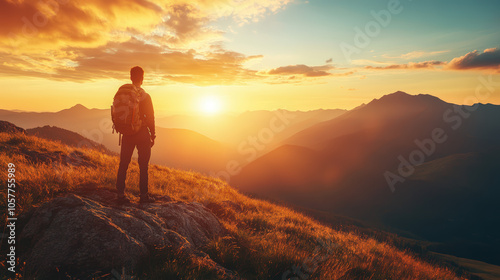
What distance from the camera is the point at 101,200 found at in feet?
18.1

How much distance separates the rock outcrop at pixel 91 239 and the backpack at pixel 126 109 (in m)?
1.76

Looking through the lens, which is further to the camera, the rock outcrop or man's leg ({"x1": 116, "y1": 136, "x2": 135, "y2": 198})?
man's leg ({"x1": 116, "y1": 136, "x2": 135, "y2": 198})

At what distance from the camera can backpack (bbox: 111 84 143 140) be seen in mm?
5375

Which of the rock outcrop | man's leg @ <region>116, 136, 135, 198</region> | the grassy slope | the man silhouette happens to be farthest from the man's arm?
the grassy slope

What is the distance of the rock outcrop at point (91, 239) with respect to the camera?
11.3 ft

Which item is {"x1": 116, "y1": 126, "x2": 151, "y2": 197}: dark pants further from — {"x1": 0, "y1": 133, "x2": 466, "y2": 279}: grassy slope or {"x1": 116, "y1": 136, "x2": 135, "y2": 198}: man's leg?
{"x1": 0, "y1": 133, "x2": 466, "y2": 279}: grassy slope

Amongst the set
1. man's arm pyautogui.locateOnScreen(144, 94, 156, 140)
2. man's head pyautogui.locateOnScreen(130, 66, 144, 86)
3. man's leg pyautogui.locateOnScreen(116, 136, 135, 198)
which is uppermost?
→ man's head pyautogui.locateOnScreen(130, 66, 144, 86)

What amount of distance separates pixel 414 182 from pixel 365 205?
4095 centimetres

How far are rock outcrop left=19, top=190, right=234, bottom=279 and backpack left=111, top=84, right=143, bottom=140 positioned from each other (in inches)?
69.4

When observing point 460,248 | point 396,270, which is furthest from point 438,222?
point 396,270

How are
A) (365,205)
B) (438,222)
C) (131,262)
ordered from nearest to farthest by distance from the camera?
(131,262) → (438,222) → (365,205)

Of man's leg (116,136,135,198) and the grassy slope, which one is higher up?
man's leg (116,136,135,198)

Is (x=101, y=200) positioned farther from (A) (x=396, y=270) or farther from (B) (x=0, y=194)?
(A) (x=396, y=270)

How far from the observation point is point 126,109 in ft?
17.7
